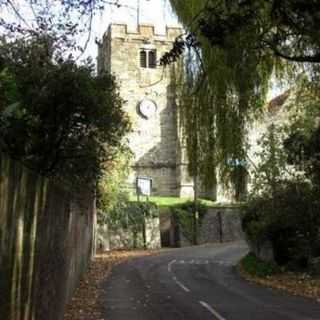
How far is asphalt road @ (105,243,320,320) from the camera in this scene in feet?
43.5

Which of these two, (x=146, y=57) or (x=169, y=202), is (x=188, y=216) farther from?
(x=146, y=57)

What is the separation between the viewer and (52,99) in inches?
607

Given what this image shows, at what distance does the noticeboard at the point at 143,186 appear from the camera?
58.2 meters

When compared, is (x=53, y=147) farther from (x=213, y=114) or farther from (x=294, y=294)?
(x=294, y=294)

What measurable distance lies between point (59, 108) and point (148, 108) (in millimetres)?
51472

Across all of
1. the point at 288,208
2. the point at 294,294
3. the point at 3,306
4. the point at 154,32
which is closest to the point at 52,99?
the point at 294,294

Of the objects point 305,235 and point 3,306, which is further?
point 305,235

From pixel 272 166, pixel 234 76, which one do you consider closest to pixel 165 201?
pixel 272 166

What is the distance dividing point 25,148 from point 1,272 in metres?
9.22

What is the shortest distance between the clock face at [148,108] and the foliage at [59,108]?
49744 mm

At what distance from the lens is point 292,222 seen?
84.7ft

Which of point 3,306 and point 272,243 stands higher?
point 272,243

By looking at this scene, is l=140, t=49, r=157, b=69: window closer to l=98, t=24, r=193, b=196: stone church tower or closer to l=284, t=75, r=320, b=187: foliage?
l=98, t=24, r=193, b=196: stone church tower

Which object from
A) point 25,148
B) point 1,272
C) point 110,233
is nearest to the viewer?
point 1,272
